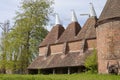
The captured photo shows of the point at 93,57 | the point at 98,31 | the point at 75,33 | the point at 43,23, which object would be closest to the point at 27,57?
the point at 43,23

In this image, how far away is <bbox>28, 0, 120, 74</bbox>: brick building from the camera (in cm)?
3338

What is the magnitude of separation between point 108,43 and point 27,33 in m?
28.7

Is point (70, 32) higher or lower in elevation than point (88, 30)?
higher

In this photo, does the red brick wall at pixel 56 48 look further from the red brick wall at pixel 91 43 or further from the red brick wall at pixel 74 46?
the red brick wall at pixel 91 43

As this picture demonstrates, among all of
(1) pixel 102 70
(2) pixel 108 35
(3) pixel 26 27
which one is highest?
(3) pixel 26 27

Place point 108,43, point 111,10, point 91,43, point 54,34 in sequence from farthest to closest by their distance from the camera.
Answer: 1. point 54,34
2. point 91,43
3. point 111,10
4. point 108,43

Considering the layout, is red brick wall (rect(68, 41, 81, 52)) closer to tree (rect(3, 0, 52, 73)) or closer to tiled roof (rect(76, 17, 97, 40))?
tiled roof (rect(76, 17, 97, 40))

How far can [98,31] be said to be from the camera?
35.7m

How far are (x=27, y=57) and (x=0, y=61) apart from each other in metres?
6.02

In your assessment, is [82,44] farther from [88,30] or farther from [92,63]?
[92,63]

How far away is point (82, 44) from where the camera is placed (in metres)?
45.8

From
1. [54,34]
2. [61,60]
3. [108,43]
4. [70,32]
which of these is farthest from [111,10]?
[54,34]

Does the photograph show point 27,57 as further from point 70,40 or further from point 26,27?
point 70,40

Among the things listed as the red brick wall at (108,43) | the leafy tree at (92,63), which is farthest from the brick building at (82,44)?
the leafy tree at (92,63)
